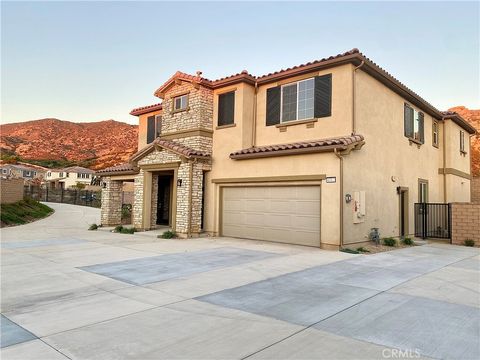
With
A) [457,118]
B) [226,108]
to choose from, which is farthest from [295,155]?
[457,118]

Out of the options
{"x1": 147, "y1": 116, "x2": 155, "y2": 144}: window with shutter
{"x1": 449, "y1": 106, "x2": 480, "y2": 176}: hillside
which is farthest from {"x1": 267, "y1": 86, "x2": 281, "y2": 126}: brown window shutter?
{"x1": 449, "y1": 106, "x2": 480, "y2": 176}: hillside

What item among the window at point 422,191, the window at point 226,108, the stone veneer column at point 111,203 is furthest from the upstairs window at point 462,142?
the stone veneer column at point 111,203

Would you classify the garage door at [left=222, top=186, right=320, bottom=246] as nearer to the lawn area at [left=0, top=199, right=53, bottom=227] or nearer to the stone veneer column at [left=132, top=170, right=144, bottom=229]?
the stone veneer column at [left=132, top=170, right=144, bottom=229]

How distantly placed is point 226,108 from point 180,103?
115 inches

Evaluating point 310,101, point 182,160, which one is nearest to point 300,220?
point 310,101

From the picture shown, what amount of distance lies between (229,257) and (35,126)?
131 m

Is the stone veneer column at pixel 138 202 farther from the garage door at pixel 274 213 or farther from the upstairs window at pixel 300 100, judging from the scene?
the upstairs window at pixel 300 100

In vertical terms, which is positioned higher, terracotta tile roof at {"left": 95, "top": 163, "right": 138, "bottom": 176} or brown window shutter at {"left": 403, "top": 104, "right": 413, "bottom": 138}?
brown window shutter at {"left": 403, "top": 104, "right": 413, "bottom": 138}

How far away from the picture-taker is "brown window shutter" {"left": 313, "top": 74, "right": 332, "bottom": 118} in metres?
13.6

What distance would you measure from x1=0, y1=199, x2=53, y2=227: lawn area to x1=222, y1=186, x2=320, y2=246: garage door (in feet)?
48.9

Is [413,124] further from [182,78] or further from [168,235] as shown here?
[168,235]

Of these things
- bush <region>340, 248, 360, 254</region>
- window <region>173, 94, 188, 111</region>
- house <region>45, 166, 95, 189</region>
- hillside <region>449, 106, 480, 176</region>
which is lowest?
bush <region>340, 248, 360, 254</region>

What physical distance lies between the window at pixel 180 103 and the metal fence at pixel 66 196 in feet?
93.5

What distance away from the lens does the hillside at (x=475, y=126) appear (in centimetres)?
4901
